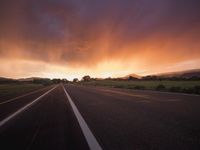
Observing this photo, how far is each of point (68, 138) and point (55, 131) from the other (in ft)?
2.89

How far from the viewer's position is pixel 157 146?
3.48m

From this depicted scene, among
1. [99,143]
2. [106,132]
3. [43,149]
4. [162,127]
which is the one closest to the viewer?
[43,149]

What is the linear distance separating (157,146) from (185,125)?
2277mm

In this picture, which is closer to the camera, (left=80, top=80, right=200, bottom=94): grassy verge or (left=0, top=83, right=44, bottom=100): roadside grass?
(left=80, top=80, right=200, bottom=94): grassy verge

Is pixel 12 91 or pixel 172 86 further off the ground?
pixel 12 91

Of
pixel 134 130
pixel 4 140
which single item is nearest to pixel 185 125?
pixel 134 130

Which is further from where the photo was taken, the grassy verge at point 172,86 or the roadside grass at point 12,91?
the roadside grass at point 12,91

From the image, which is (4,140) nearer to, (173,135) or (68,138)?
(68,138)

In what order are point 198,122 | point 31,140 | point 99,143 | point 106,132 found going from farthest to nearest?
point 198,122 < point 106,132 < point 31,140 < point 99,143

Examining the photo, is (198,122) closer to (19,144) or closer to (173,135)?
(173,135)

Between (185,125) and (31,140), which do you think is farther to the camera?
(185,125)

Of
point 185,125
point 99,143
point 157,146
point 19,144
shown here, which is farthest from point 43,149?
point 185,125

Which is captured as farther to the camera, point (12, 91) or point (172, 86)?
point (12, 91)

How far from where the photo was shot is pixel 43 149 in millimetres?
3420
